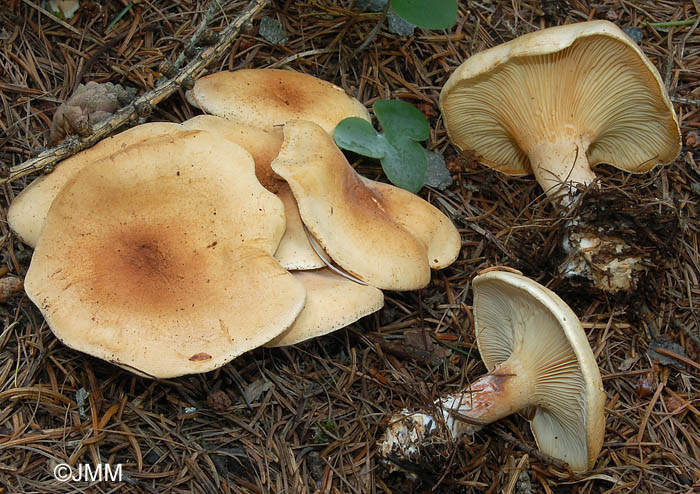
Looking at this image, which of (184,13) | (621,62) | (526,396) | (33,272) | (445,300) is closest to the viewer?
(33,272)

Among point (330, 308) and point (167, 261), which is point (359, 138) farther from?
point (167, 261)

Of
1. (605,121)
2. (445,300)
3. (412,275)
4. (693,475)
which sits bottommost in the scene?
(693,475)

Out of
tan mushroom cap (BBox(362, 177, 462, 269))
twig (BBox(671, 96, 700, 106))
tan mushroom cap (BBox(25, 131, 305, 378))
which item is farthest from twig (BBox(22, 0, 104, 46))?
twig (BBox(671, 96, 700, 106))

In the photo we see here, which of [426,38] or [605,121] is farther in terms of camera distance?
[426,38]

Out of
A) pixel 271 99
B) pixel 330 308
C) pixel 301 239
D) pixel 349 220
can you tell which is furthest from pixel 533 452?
pixel 271 99

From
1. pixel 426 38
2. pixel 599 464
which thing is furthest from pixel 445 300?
pixel 426 38

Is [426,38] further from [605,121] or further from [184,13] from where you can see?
[184,13]
